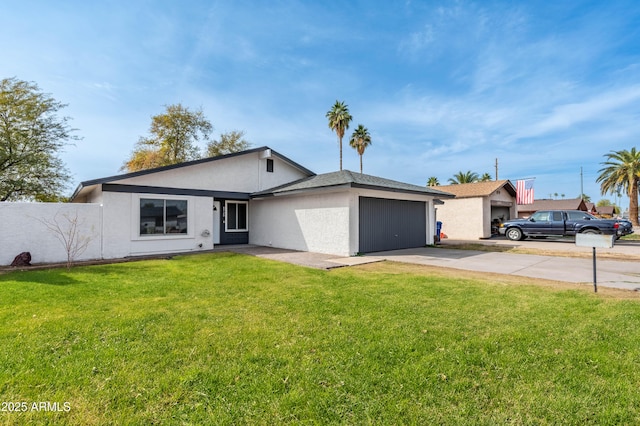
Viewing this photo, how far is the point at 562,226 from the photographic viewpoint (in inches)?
671

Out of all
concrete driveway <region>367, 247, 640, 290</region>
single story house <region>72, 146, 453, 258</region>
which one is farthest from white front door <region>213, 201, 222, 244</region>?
concrete driveway <region>367, 247, 640, 290</region>

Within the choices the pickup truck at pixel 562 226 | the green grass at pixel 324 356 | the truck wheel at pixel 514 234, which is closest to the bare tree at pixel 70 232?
the green grass at pixel 324 356

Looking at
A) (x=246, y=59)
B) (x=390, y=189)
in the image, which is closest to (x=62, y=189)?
Answer: (x=246, y=59)

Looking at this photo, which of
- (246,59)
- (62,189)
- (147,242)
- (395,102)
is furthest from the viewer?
(62,189)

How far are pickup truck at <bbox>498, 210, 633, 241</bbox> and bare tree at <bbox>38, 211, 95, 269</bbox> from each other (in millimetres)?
22477

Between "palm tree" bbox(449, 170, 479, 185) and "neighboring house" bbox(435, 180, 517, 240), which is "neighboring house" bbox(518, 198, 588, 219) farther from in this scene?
"neighboring house" bbox(435, 180, 517, 240)

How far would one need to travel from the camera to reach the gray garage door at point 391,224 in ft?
40.8

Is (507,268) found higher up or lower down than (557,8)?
lower down

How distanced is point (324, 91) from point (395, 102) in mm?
4089

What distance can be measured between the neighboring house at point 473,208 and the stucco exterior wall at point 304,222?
1343 cm

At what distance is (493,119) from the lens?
57.5ft

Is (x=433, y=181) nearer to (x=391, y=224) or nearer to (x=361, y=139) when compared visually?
(x=361, y=139)

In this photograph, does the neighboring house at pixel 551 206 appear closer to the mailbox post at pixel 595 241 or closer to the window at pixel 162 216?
the mailbox post at pixel 595 241

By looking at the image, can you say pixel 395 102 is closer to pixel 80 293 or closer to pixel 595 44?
pixel 595 44
